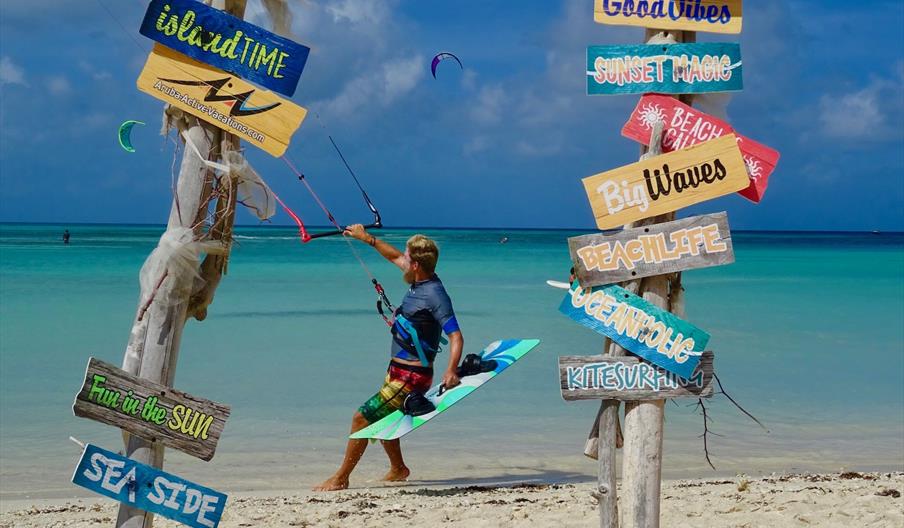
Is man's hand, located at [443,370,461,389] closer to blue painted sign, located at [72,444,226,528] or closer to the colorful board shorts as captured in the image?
the colorful board shorts

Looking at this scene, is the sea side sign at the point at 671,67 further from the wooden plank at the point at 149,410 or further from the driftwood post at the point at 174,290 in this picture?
the wooden plank at the point at 149,410

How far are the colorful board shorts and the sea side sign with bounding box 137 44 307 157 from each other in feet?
7.84

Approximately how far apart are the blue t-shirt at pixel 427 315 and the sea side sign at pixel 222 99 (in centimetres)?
201

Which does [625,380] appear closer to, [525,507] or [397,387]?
[525,507]

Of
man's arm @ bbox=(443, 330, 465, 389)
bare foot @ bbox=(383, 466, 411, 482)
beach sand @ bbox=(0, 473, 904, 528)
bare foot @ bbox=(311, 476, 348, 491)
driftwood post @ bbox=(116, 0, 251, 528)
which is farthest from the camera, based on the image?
bare foot @ bbox=(383, 466, 411, 482)

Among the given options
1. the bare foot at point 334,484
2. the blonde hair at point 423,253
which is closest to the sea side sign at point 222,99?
the blonde hair at point 423,253

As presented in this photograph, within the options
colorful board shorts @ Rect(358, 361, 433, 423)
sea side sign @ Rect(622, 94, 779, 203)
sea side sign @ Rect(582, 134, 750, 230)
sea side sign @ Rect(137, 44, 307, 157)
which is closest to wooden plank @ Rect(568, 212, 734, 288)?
sea side sign @ Rect(582, 134, 750, 230)

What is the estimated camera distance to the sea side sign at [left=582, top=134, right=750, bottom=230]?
406 cm

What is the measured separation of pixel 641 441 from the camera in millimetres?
4191

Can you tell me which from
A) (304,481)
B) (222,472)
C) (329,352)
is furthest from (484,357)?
(329,352)

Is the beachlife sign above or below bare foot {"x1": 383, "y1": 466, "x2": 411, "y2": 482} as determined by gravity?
above

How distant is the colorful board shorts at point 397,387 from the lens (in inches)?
238

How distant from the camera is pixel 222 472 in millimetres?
6953

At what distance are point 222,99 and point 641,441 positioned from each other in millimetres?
2142
